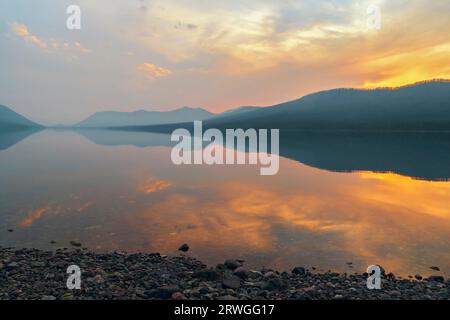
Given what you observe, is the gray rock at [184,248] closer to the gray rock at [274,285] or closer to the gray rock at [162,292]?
the gray rock at [162,292]

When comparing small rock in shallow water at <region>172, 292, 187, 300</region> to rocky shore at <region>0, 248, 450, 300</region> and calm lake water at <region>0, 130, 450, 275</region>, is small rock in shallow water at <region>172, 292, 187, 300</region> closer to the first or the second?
rocky shore at <region>0, 248, 450, 300</region>

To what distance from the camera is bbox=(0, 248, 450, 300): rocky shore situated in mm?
12336

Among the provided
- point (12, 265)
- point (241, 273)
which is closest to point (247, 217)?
point (241, 273)

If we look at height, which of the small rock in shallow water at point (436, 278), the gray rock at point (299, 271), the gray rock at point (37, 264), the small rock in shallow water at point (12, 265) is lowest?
the small rock in shallow water at point (436, 278)

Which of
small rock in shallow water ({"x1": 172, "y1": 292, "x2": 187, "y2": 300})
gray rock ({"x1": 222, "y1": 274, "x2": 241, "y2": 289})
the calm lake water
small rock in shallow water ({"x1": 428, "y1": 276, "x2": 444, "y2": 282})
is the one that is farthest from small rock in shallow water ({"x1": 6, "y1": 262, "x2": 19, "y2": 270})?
small rock in shallow water ({"x1": 428, "y1": 276, "x2": 444, "y2": 282})

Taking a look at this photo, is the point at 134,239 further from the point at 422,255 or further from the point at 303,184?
the point at 303,184

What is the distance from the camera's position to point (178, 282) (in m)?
13.5

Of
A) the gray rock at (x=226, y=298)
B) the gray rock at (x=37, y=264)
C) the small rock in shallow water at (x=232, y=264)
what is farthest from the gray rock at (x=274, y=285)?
the gray rock at (x=37, y=264)

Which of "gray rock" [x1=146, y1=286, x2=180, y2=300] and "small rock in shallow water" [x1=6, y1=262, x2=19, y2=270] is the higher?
"small rock in shallow water" [x1=6, y1=262, x2=19, y2=270]

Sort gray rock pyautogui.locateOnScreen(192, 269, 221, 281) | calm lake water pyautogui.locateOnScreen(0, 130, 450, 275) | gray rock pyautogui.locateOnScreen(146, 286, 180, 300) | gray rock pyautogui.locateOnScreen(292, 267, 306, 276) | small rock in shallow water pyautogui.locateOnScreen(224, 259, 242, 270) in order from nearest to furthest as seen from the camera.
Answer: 1. gray rock pyautogui.locateOnScreen(146, 286, 180, 300)
2. gray rock pyautogui.locateOnScreen(192, 269, 221, 281)
3. gray rock pyautogui.locateOnScreen(292, 267, 306, 276)
4. small rock in shallow water pyautogui.locateOnScreen(224, 259, 242, 270)
5. calm lake water pyautogui.locateOnScreen(0, 130, 450, 275)

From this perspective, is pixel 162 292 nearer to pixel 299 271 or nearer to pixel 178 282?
pixel 178 282

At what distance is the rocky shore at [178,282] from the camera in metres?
12.3
